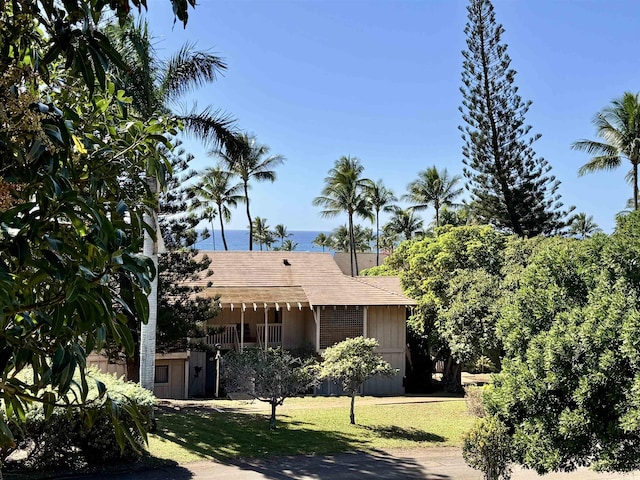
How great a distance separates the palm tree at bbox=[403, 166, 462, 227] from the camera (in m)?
43.3

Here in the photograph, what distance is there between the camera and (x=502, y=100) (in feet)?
94.2

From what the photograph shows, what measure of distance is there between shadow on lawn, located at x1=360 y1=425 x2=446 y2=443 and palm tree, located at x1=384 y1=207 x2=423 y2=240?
3655cm

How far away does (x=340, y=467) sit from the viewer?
1122 centimetres

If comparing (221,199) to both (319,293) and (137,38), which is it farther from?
(137,38)

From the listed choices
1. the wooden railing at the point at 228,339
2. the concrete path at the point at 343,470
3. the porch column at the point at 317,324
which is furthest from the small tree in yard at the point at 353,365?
the wooden railing at the point at 228,339

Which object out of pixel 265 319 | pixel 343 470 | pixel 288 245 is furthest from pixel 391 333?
pixel 288 245

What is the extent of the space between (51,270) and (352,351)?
14.3 metres

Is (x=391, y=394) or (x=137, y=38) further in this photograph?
(x=391, y=394)

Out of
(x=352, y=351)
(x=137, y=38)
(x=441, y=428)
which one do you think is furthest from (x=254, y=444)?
(x=137, y=38)

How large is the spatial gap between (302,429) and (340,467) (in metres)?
3.34

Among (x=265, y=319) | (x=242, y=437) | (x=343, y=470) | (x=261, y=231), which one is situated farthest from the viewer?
(x=261, y=231)

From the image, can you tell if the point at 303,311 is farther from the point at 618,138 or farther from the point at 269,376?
the point at 618,138

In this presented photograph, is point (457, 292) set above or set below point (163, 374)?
above

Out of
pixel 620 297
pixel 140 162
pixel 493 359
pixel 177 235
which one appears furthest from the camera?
pixel 493 359
